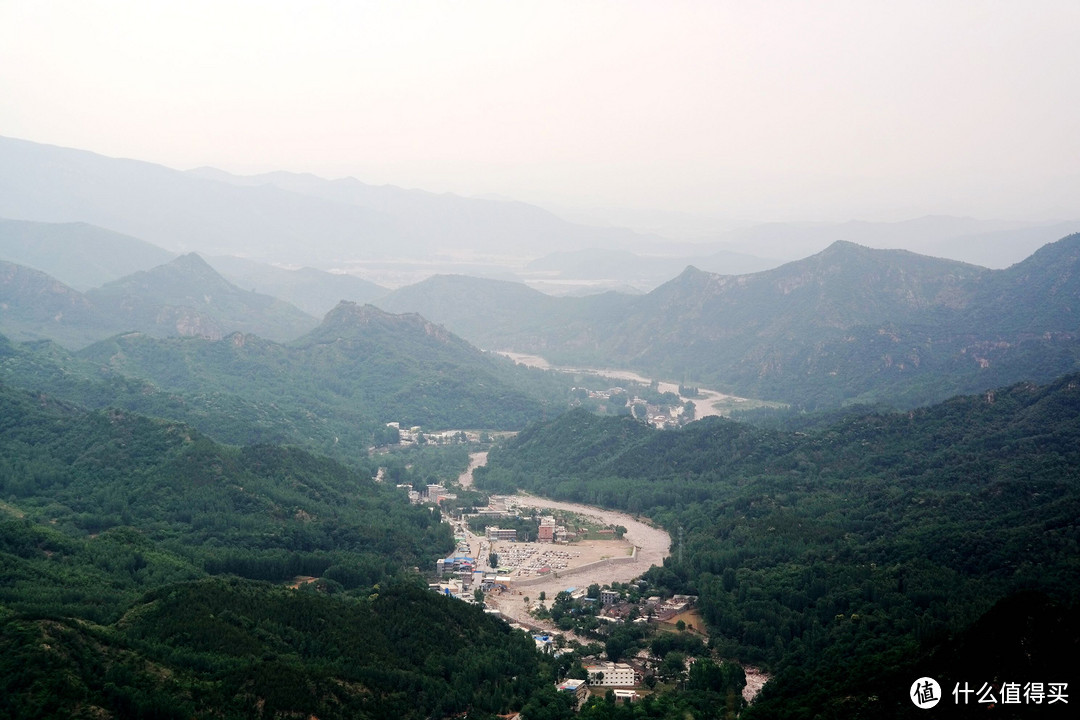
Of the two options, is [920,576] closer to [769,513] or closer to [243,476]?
[769,513]

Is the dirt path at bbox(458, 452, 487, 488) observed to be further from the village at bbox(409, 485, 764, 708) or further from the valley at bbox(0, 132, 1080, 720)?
the village at bbox(409, 485, 764, 708)

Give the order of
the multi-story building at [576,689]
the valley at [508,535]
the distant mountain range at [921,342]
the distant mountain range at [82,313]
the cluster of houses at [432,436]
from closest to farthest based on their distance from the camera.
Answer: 1. the valley at [508,535]
2. the multi-story building at [576,689]
3. the cluster of houses at [432,436]
4. the distant mountain range at [921,342]
5. the distant mountain range at [82,313]

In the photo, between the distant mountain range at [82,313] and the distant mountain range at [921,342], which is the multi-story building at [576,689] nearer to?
the distant mountain range at [921,342]

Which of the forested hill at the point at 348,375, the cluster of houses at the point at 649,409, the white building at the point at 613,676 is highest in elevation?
the forested hill at the point at 348,375

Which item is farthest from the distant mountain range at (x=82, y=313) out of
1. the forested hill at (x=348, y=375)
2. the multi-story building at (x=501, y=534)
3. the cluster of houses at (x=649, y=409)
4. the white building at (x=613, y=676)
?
the white building at (x=613, y=676)

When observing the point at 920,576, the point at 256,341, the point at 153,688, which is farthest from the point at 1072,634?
the point at 256,341
